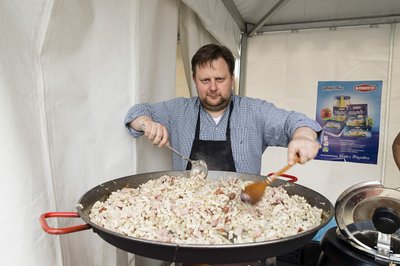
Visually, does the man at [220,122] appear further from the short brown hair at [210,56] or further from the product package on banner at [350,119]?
the product package on banner at [350,119]

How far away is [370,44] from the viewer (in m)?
2.57

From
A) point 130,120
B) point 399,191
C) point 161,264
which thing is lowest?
point 161,264

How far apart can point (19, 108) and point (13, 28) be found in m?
0.21

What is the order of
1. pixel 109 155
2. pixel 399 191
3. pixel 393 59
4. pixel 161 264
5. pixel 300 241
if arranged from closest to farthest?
pixel 300 241
pixel 399 191
pixel 109 155
pixel 161 264
pixel 393 59

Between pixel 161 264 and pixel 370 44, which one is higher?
pixel 370 44

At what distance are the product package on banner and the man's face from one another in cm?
168

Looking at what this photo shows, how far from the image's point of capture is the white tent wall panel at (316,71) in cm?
258

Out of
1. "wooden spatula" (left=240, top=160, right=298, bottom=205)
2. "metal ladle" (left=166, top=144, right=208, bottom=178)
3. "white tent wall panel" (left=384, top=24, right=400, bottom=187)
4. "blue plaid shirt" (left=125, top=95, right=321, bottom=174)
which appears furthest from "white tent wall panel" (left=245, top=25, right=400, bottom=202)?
"wooden spatula" (left=240, top=160, right=298, bottom=205)

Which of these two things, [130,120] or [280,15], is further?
[280,15]

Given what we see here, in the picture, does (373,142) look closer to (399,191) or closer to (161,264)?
(399,191)

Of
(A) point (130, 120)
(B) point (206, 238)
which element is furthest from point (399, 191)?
(A) point (130, 120)

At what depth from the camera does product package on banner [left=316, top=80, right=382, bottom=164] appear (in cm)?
262

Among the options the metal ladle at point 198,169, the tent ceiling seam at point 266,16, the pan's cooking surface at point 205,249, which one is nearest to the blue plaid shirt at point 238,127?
the metal ladle at point 198,169

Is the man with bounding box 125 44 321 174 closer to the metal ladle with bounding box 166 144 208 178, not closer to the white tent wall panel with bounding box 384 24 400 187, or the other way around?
the metal ladle with bounding box 166 144 208 178
